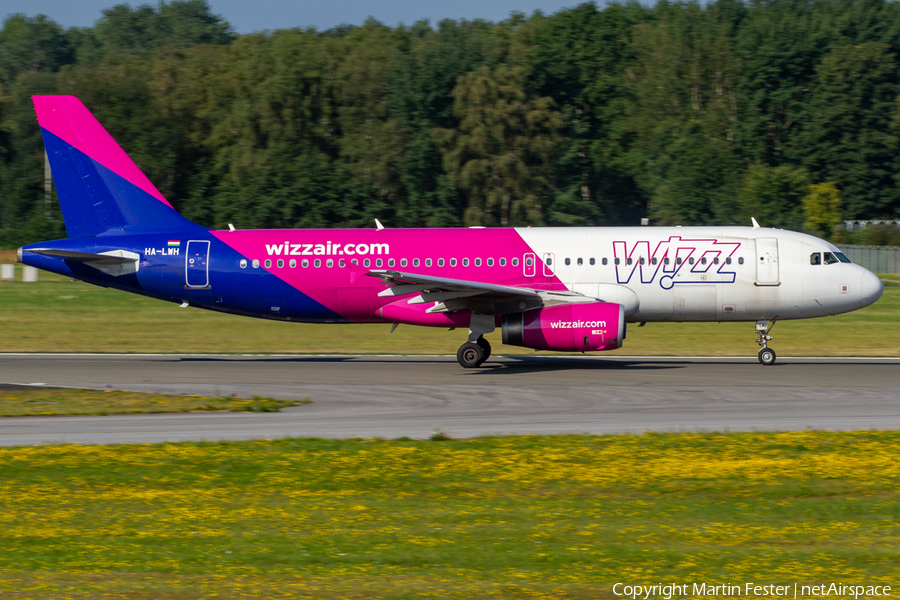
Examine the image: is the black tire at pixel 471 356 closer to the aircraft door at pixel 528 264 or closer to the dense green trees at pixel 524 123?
the aircraft door at pixel 528 264

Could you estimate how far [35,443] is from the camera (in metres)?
16.7

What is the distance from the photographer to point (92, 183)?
97.2 feet

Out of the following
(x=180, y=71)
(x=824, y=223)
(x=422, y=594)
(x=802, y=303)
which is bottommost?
(x=422, y=594)

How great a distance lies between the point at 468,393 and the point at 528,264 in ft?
20.0

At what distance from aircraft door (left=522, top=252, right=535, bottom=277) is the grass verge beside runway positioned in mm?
11118

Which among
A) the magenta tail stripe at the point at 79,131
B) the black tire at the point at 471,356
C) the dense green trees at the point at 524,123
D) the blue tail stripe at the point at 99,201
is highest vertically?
the dense green trees at the point at 524,123

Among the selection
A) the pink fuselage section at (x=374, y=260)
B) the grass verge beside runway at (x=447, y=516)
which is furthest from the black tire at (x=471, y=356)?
the grass verge beside runway at (x=447, y=516)

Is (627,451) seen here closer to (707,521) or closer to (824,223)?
(707,521)

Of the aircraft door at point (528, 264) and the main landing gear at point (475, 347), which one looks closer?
the main landing gear at point (475, 347)

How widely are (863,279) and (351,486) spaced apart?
1884cm

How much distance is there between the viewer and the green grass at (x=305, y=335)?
108 ft

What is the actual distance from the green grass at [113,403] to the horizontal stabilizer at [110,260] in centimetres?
690

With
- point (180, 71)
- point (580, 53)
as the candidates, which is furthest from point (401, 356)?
point (180, 71)

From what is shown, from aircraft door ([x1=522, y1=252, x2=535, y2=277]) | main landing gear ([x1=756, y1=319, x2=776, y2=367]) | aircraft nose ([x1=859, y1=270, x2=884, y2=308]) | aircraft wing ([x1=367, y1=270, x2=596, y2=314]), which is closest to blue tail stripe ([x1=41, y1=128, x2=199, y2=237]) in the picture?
aircraft wing ([x1=367, y1=270, x2=596, y2=314])
